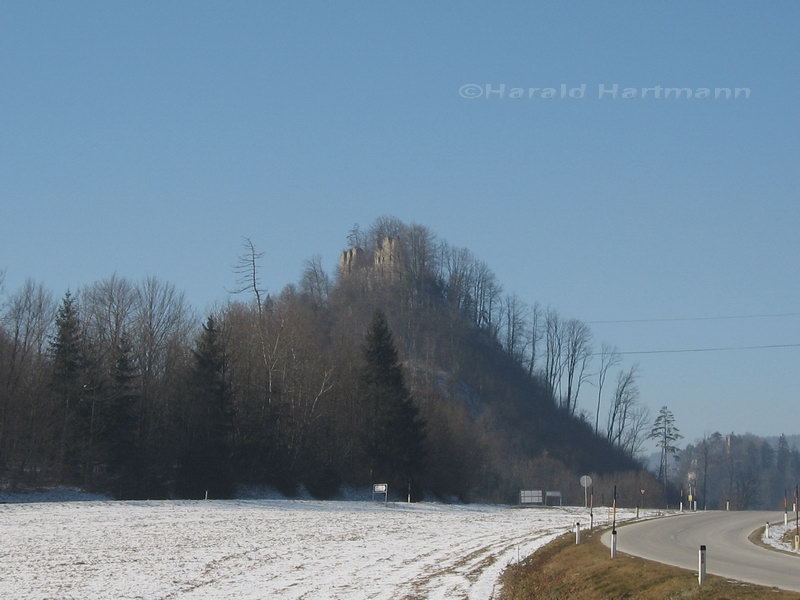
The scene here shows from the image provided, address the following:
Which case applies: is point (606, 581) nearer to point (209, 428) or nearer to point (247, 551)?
point (247, 551)

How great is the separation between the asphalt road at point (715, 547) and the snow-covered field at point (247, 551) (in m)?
3.91

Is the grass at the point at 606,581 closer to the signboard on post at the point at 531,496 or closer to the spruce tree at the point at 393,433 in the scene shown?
the signboard on post at the point at 531,496

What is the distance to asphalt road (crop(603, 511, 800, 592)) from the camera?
23.0 m

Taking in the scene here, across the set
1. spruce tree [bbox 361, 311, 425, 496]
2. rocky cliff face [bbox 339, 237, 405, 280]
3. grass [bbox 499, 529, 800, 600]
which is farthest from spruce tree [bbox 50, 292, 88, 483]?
rocky cliff face [bbox 339, 237, 405, 280]

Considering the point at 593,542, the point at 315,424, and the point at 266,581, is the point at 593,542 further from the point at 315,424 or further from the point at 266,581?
the point at 315,424

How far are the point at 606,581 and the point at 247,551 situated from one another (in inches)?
505

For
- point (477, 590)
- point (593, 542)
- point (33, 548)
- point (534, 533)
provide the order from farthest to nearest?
point (534, 533), point (593, 542), point (33, 548), point (477, 590)

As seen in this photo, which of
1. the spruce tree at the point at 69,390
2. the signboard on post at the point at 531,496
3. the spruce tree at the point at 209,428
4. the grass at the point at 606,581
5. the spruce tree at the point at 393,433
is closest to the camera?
the grass at the point at 606,581

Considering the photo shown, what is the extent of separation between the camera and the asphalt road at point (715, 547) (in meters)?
23.0

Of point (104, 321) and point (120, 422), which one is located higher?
point (104, 321)

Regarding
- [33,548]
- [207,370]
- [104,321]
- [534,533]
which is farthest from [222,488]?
[33,548]

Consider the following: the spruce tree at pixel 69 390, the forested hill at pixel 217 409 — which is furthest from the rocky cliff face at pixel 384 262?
the spruce tree at pixel 69 390

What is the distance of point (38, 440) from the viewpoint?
61156mm

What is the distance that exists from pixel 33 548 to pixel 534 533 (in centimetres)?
2132
